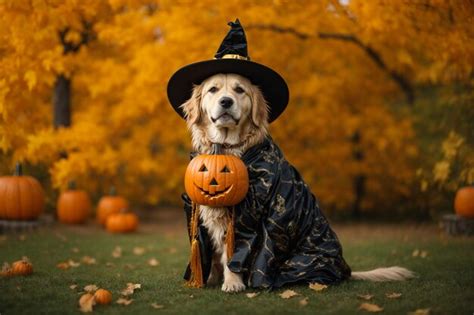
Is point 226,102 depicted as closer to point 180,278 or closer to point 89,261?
point 180,278

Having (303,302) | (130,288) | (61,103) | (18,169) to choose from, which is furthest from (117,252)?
(61,103)

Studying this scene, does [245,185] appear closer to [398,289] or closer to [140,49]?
[398,289]

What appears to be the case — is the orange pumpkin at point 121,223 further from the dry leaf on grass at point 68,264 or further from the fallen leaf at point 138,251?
the dry leaf on grass at point 68,264

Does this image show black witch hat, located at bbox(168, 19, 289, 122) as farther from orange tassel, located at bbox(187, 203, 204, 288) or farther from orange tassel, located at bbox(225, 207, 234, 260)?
orange tassel, located at bbox(225, 207, 234, 260)

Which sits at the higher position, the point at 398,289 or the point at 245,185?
the point at 245,185

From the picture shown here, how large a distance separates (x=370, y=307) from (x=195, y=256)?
1404mm

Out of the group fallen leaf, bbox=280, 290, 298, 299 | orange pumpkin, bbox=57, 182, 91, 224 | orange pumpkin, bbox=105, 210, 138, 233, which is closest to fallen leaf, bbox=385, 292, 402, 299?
fallen leaf, bbox=280, 290, 298, 299

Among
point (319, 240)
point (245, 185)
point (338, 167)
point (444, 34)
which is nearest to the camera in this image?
point (245, 185)

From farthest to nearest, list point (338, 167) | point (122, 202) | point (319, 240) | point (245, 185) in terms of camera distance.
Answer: point (338, 167) < point (122, 202) < point (319, 240) < point (245, 185)

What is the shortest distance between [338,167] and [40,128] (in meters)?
5.08

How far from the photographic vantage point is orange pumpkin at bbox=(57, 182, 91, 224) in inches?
314

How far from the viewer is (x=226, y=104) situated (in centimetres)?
390

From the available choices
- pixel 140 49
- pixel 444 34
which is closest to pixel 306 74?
pixel 140 49

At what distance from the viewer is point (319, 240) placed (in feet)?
13.5
